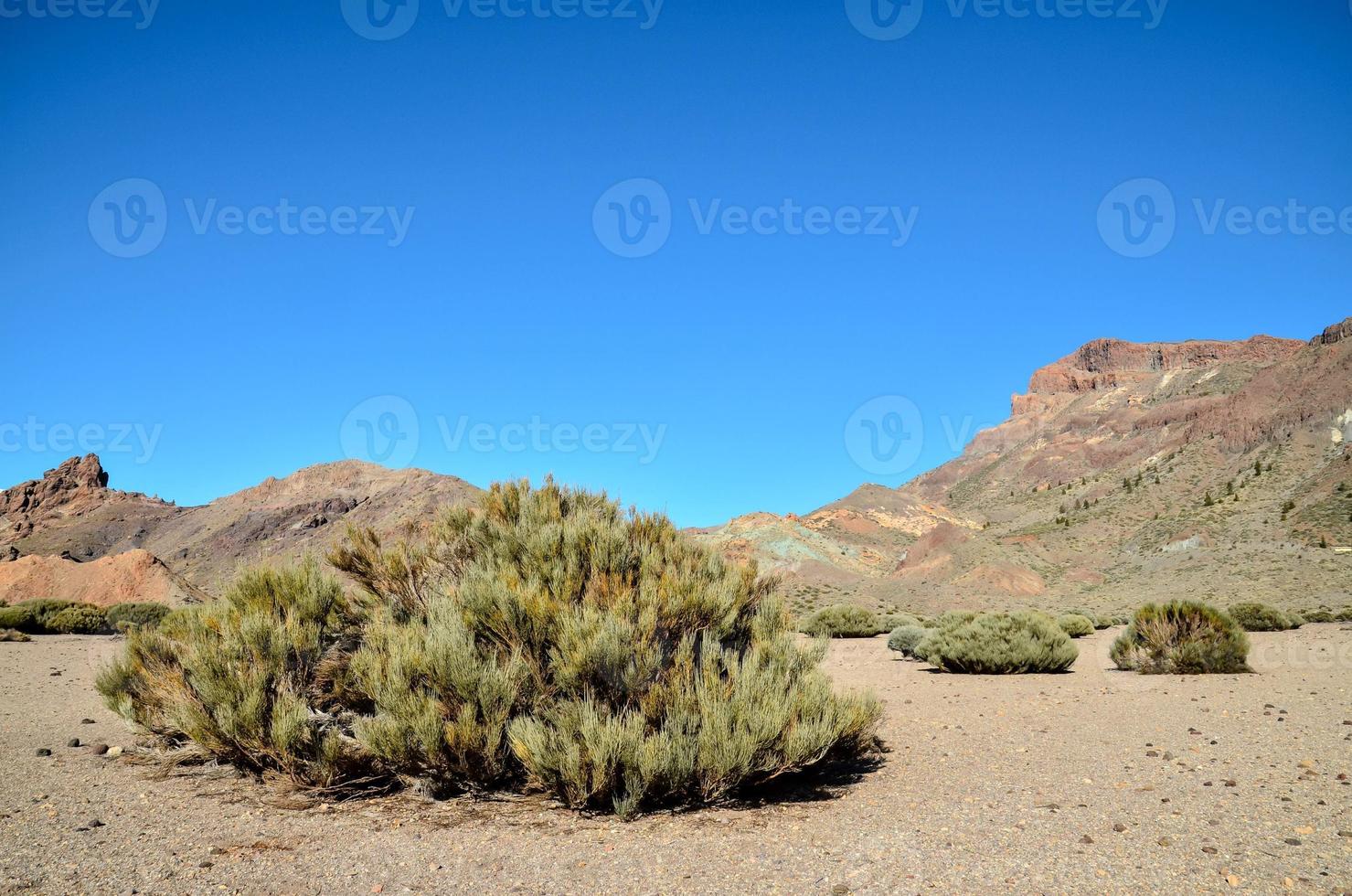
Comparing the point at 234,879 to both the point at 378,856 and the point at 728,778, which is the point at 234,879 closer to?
the point at 378,856

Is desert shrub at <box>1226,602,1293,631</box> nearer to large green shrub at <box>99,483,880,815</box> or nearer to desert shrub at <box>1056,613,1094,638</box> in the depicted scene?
desert shrub at <box>1056,613,1094,638</box>

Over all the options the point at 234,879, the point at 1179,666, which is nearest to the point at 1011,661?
the point at 1179,666

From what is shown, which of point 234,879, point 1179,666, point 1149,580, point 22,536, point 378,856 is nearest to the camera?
point 234,879

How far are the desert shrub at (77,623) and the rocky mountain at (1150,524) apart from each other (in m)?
19.8

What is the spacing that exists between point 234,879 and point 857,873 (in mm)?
3694

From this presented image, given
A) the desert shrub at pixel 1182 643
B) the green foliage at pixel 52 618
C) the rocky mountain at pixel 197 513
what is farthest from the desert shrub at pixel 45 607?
the rocky mountain at pixel 197 513

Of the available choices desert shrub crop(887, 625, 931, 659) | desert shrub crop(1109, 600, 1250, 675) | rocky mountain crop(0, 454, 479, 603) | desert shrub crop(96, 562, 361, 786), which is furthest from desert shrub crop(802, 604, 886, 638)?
rocky mountain crop(0, 454, 479, 603)

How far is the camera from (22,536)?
3831 inches

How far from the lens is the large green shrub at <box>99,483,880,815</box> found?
5.84m

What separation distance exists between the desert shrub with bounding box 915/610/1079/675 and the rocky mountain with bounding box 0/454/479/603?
175 ft

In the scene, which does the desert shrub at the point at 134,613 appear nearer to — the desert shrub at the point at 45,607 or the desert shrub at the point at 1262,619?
the desert shrub at the point at 45,607

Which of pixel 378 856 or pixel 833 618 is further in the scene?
pixel 833 618

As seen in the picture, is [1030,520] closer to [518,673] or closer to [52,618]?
[52,618]

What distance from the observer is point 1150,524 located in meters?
60.0
